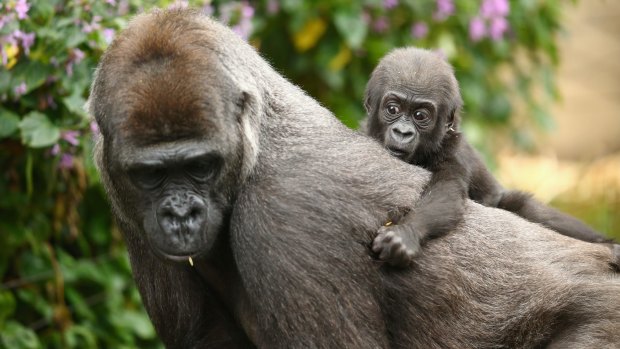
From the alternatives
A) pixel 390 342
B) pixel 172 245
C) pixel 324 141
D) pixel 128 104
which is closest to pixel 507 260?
pixel 390 342

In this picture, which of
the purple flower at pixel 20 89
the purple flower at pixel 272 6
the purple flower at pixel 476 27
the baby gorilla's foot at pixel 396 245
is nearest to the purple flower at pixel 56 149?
the purple flower at pixel 20 89

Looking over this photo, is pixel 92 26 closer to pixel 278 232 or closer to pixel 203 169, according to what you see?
pixel 203 169

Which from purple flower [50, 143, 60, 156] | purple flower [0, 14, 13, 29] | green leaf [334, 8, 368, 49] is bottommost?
purple flower [50, 143, 60, 156]

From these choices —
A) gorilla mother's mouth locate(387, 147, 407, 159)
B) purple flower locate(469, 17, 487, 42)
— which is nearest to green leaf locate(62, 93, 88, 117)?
gorilla mother's mouth locate(387, 147, 407, 159)

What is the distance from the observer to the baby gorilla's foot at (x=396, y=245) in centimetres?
488

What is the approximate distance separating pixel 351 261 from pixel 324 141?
666mm

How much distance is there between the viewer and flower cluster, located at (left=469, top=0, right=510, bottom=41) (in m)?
9.60

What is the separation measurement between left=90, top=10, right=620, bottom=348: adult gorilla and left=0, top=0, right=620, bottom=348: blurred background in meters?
1.24

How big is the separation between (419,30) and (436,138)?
409 cm

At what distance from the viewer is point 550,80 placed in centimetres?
1108

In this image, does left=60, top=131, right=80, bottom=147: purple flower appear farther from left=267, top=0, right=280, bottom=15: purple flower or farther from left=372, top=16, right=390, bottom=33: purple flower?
left=372, top=16, right=390, bottom=33: purple flower

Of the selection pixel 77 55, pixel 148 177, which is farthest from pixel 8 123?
pixel 148 177

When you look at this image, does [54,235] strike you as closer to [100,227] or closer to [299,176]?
[100,227]

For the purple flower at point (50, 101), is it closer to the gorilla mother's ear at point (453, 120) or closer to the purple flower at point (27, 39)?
the purple flower at point (27, 39)
